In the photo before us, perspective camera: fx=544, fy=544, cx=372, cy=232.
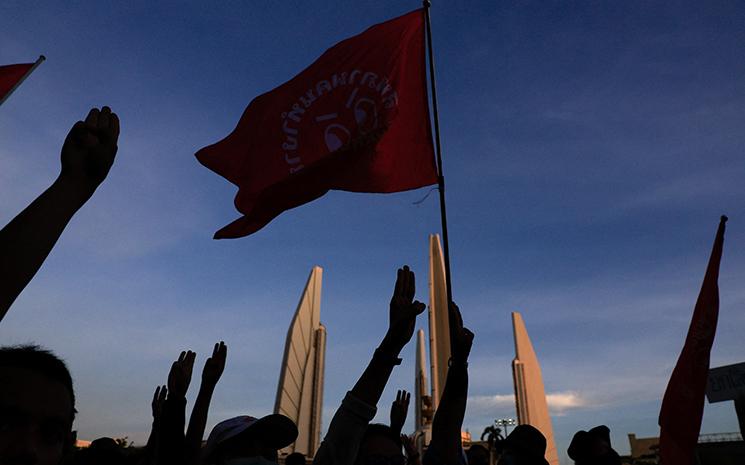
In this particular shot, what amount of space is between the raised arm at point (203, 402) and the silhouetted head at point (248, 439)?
0.21 feet

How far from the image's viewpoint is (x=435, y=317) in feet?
74.0

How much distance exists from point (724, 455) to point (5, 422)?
5.28 metres

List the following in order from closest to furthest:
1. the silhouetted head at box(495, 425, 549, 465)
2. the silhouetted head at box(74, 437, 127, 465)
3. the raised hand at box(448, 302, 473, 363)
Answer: the raised hand at box(448, 302, 473, 363) → the silhouetted head at box(74, 437, 127, 465) → the silhouetted head at box(495, 425, 549, 465)

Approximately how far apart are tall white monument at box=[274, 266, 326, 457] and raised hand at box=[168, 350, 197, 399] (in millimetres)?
15771

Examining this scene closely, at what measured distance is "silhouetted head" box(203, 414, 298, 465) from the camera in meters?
2.27

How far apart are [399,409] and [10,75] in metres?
5.34

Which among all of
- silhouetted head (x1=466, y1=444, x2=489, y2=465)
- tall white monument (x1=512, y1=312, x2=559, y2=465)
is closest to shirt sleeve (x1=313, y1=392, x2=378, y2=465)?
silhouetted head (x1=466, y1=444, x2=489, y2=465)

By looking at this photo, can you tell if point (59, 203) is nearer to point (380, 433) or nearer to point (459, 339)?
point (380, 433)

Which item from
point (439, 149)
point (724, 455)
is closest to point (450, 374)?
point (439, 149)

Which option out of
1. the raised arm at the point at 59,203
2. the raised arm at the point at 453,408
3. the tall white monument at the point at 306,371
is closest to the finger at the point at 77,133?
the raised arm at the point at 59,203

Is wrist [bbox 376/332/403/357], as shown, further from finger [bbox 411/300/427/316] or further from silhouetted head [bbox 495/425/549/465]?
silhouetted head [bbox 495/425/549/465]

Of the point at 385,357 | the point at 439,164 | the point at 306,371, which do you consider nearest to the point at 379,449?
the point at 385,357

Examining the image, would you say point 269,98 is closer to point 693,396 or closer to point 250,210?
point 250,210

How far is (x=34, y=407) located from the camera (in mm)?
1207
